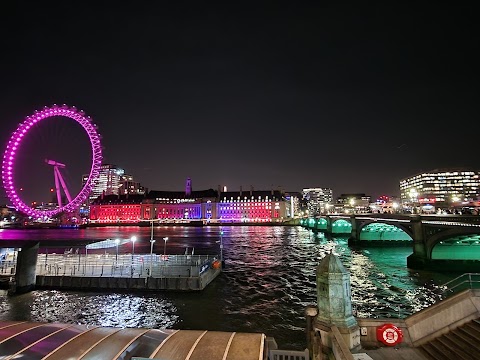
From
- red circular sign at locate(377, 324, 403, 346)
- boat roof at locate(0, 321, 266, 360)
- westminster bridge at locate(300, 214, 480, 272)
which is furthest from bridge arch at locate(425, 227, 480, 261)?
boat roof at locate(0, 321, 266, 360)

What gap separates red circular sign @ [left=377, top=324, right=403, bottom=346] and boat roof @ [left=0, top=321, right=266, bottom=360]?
5.81 metres

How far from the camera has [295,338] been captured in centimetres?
2106

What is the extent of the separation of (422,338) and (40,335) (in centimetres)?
1408

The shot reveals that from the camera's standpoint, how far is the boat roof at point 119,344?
29.1 ft

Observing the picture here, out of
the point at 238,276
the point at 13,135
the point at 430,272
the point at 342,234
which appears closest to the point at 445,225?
the point at 430,272

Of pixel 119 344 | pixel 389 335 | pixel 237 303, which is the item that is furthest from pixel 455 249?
pixel 119 344

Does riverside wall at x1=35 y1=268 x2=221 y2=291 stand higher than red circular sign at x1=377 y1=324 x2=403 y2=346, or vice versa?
red circular sign at x1=377 y1=324 x2=403 y2=346

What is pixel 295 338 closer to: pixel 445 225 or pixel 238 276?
pixel 238 276

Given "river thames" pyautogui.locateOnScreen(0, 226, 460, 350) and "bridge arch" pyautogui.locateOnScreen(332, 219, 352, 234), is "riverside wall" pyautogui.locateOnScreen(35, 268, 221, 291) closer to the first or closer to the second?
"river thames" pyautogui.locateOnScreen(0, 226, 460, 350)

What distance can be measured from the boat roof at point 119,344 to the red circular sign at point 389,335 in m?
5.81

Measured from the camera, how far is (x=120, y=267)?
38406mm

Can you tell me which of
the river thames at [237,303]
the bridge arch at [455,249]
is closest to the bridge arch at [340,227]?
the bridge arch at [455,249]

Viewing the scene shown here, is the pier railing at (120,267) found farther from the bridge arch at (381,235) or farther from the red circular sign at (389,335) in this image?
the bridge arch at (381,235)

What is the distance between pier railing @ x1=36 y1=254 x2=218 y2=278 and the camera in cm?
3578
